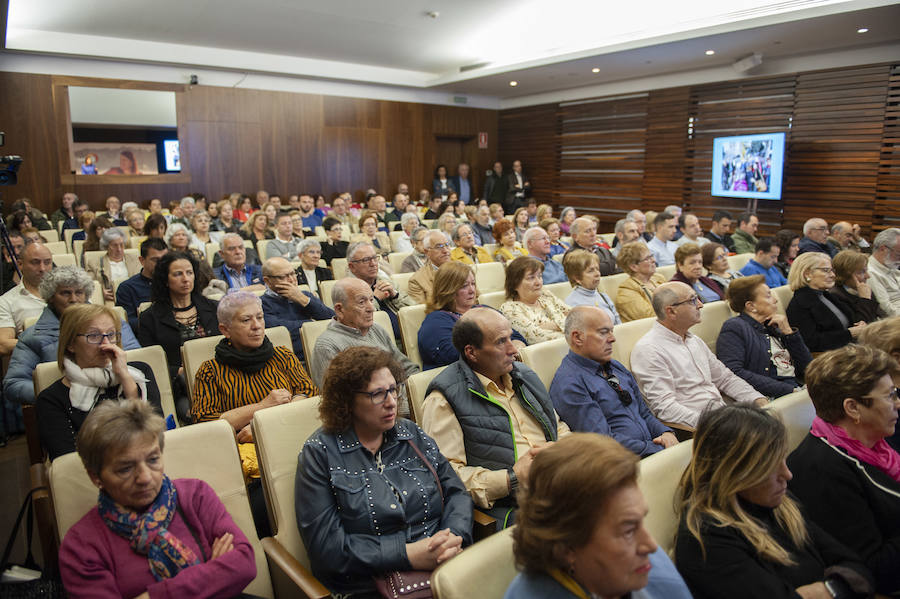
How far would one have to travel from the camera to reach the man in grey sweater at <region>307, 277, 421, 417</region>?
2.84m

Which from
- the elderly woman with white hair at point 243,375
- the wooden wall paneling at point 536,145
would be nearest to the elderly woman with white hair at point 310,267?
the elderly woman with white hair at point 243,375

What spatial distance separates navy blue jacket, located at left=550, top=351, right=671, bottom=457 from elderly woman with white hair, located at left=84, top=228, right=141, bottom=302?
4.16m

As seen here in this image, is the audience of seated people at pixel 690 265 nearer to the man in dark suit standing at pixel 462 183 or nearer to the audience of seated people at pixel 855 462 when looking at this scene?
the audience of seated people at pixel 855 462

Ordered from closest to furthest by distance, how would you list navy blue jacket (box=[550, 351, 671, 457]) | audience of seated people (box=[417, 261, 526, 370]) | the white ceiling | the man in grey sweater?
1. navy blue jacket (box=[550, 351, 671, 457])
2. the man in grey sweater
3. audience of seated people (box=[417, 261, 526, 370])
4. the white ceiling

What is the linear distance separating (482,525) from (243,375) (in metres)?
1.27

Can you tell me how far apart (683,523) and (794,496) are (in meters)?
0.50

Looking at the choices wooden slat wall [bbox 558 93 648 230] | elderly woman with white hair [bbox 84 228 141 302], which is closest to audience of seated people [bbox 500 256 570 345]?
elderly woman with white hair [bbox 84 228 141 302]

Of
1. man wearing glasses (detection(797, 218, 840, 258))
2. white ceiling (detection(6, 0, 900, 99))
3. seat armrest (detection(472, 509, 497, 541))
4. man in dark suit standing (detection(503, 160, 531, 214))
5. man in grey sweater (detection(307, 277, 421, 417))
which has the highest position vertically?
white ceiling (detection(6, 0, 900, 99))

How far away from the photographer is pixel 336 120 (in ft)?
39.4

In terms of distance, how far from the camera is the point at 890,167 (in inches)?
321

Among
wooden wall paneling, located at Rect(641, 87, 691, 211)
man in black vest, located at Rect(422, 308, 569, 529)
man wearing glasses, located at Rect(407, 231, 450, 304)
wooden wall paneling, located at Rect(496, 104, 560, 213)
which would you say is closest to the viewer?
man in black vest, located at Rect(422, 308, 569, 529)

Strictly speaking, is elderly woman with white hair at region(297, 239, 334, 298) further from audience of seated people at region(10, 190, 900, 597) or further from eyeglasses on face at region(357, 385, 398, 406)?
eyeglasses on face at region(357, 385, 398, 406)

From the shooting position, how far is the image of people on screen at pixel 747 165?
29.9 feet

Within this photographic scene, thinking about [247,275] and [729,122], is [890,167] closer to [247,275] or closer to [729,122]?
[729,122]
